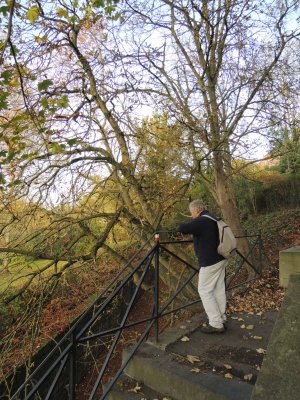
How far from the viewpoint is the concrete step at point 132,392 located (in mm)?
3593

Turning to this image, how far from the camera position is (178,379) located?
139 inches

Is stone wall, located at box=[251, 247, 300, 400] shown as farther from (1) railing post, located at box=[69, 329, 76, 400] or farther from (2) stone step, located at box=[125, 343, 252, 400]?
(1) railing post, located at box=[69, 329, 76, 400]

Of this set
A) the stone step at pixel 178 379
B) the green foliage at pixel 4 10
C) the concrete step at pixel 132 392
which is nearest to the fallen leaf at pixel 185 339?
the stone step at pixel 178 379

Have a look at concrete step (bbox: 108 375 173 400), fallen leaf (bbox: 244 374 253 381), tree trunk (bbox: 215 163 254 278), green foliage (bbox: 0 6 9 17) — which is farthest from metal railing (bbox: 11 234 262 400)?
green foliage (bbox: 0 6 9 17)

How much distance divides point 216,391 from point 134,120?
554cm

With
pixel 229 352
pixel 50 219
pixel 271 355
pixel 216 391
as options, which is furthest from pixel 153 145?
pixel 271 355

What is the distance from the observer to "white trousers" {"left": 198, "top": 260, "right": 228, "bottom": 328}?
4.63 meters

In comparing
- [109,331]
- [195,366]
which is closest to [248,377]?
[195,366]

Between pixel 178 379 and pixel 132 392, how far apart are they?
0.55 meters

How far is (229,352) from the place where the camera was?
4.20m

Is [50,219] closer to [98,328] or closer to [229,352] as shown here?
[229,352]

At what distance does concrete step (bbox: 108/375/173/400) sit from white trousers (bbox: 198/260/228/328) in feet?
4.46

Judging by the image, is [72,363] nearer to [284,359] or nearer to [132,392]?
[132,392]

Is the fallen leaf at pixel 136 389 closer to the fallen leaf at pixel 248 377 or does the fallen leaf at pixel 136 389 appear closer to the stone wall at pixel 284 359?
the fallen leaf at pixel 248 377
